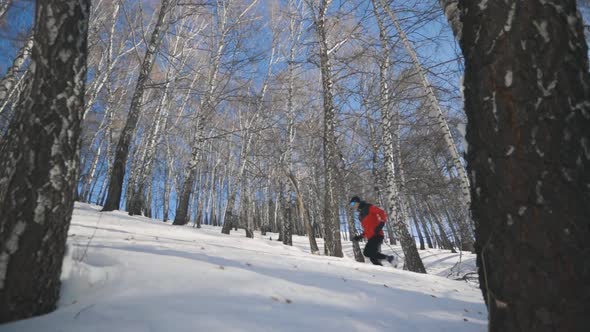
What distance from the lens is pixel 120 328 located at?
137cm

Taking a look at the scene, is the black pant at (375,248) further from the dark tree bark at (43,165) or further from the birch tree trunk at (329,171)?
the dark tree bark at (43,165)

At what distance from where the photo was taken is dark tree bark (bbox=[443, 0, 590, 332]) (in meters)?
1.08

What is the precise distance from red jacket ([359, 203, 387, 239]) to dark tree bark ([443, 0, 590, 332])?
14.3 ft

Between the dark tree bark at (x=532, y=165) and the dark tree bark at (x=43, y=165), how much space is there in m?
2.31

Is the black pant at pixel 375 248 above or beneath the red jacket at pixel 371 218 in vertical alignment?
beneath

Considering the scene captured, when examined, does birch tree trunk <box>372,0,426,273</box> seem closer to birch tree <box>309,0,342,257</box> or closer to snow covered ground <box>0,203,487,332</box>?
birch tree <box>309,0,342,257</box>

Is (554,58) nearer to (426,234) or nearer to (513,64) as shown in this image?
(513,64)

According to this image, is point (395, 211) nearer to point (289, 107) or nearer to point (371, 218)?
point (371, 218)

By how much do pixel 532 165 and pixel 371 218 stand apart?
465cm

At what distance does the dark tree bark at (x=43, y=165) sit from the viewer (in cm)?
148

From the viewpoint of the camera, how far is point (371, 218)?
564cm

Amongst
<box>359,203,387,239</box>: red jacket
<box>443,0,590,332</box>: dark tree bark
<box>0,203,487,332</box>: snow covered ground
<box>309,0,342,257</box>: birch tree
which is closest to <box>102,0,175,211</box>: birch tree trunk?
<box>309,0,342,257</box>: birch tree

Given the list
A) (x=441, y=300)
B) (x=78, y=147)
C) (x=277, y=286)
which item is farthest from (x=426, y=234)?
(x=78, y=147)

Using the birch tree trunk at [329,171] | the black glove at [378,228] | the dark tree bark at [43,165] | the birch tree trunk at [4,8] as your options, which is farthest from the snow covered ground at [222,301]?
the birch tree trunk at [4,8]
